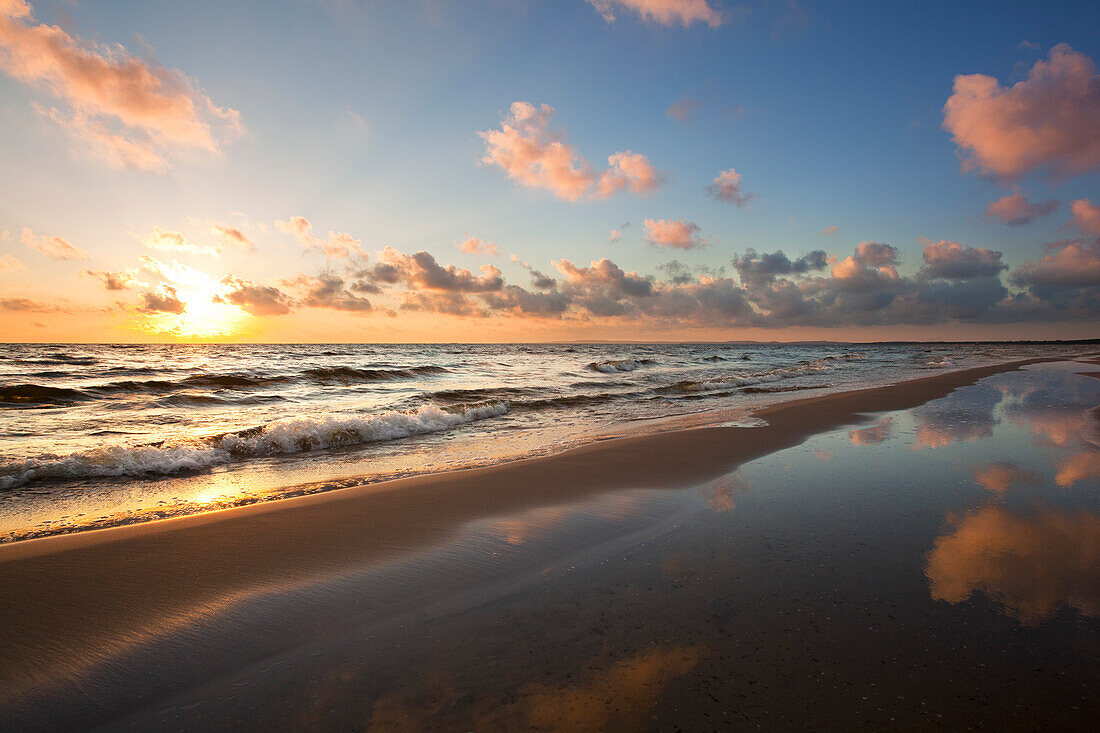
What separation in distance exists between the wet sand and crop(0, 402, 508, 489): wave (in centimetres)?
305

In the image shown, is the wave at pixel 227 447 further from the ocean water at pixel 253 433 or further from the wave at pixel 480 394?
the wave at pixel 480 394

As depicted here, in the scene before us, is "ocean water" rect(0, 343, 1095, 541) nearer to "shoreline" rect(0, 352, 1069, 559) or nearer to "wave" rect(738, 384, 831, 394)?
"wave" rect(738, 384, 831, 394)

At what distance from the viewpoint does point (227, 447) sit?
342 inches

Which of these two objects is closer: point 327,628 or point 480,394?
point 327,628

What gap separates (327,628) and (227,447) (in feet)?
23.2

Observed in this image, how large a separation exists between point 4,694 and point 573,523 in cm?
390

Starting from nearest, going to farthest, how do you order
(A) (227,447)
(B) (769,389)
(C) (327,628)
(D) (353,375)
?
(C) (327,628) < (A) (227,447) < (B) (769,389) < (D) (353,375)

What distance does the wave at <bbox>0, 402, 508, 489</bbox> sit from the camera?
6992 mm

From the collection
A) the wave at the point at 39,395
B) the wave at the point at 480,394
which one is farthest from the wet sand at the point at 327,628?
the wave at the point at 39,395

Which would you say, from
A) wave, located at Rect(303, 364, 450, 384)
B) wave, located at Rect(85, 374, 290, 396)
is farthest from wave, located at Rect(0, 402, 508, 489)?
wave, located at Rect(303, 364, 450, 384)

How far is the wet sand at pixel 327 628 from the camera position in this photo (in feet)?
7.65

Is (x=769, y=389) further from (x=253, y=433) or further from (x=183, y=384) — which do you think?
(x=183, y=384)

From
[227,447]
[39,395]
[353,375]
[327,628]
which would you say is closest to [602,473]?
[327,628]

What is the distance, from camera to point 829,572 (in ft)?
11.4
